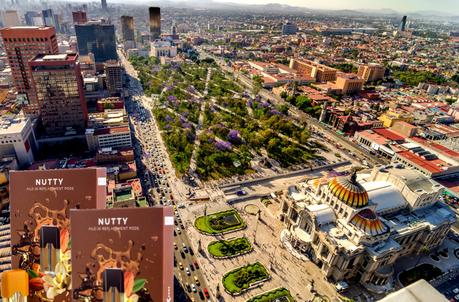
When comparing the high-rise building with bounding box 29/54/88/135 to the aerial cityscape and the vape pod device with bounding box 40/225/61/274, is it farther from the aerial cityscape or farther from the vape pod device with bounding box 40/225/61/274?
the vape pod device with bounding box 40/225/61/274

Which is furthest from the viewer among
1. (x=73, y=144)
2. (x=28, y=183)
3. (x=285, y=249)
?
(x=73, y=144)

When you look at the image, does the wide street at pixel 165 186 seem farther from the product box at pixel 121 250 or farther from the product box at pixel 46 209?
the product box at pixel 121 250

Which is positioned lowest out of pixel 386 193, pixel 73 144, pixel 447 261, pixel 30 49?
pixel 447 261

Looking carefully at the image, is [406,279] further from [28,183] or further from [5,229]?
[5,229]

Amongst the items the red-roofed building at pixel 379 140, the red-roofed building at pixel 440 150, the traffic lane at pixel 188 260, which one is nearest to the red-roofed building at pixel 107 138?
the traffic lane at pixel 188 260

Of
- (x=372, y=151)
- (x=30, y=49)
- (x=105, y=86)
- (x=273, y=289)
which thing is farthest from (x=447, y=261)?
(x=105, y=86)

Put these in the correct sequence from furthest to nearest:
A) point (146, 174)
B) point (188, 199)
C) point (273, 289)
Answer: point (146, 174), point (188, 199), point (273, 289)

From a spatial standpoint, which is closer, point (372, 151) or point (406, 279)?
point (406, 279)
